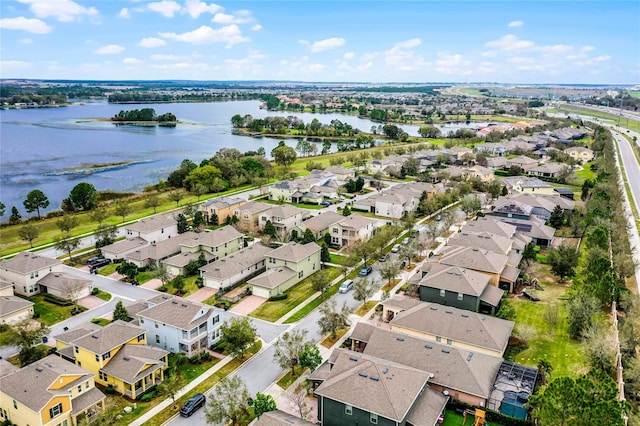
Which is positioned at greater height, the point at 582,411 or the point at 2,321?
the point at 582,411

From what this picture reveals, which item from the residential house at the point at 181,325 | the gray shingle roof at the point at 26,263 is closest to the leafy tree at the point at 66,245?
the gray shingle roof at the point at 26,263

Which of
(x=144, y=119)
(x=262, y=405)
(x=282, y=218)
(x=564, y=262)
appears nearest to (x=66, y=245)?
(x=282, y=218)

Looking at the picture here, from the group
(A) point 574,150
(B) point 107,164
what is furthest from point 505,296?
(B) point 107,164

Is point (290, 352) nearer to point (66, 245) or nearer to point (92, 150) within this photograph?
point (66, 245)

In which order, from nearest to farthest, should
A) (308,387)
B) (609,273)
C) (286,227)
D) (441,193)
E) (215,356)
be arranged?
(308,387)
(215,356)
(609,273)
(286,227)
(441,193)

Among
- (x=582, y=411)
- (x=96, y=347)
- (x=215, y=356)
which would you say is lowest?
(x=215, y=356)

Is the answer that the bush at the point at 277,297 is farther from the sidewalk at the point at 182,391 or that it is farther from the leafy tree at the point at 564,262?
the leafy tree at the point at 564,262

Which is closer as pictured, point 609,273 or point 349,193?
point 609,273

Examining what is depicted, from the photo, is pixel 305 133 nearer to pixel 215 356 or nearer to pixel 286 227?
pixel 286 227
